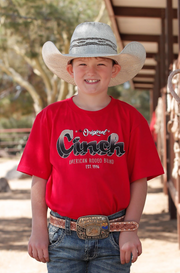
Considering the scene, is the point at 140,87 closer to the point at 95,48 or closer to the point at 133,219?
the point at 95,48

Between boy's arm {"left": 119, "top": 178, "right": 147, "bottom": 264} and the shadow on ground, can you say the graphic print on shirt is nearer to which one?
boy's arm {"left": 119, "top": 178, "right": 147, "bottom": 264}

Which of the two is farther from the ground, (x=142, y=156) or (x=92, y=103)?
(x=92, y=103)

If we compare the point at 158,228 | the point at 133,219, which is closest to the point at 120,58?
the point at 133,219

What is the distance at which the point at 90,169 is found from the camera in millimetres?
1743

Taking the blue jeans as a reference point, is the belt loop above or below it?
above

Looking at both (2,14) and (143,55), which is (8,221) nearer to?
(143,55)

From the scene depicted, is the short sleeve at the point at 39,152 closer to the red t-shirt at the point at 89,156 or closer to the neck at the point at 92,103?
the red t-shirt at the point at 89,156

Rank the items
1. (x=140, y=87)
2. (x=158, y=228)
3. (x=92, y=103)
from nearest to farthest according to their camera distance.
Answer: (x=92, y=103), (x=158, y=228), (x=140, y=87)

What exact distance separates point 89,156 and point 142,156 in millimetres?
257

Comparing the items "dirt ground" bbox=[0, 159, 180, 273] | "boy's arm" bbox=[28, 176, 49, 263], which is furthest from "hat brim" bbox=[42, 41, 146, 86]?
"dirt ground" bbox=[0, 159, 180, 273]

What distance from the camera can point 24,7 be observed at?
1044 cm

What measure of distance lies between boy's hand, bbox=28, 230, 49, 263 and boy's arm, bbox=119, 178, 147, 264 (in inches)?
13.2

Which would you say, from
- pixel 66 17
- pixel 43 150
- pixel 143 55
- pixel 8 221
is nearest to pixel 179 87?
pixel 143 55

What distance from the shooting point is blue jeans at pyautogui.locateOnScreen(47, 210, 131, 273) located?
1706mm
